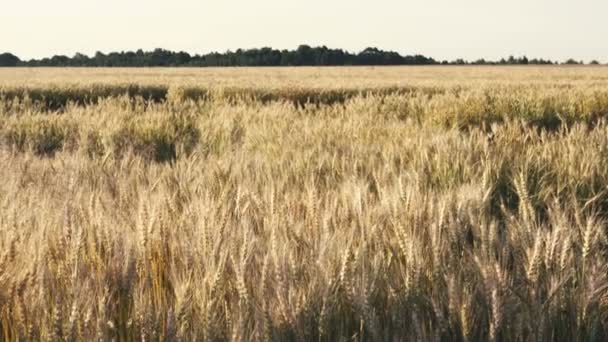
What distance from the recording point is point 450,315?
1172 millimetres

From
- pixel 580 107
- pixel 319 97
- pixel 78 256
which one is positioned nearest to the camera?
pixel 78 256

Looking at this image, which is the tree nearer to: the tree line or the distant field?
the tree line

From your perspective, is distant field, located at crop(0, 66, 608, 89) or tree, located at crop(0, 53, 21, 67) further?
tree, located at crop(0, 53, 21, 67)

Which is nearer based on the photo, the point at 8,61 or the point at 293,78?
the point at 293,78

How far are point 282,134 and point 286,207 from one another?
7.64 ft

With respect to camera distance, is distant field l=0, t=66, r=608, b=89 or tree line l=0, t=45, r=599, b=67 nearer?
distant field l=0, t=66, r=608, b=89

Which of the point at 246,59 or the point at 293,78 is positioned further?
the point at 246,59

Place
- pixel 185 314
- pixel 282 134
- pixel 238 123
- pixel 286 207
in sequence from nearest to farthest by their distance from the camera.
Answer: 1. pixel 185 314
2. pixel 286 207
3. pixel 282 134
4. pixel 238 123

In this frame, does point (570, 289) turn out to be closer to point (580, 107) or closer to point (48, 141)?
point (48, 141)

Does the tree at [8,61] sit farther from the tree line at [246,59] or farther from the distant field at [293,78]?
the distant field at [293,78]

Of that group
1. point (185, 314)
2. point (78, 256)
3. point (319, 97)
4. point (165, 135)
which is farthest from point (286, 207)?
point (319, 97)

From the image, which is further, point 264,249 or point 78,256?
point 264,249

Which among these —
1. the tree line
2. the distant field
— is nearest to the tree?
the tree line

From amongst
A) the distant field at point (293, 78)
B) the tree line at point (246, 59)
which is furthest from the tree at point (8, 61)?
the distant field at point (293, 78)
